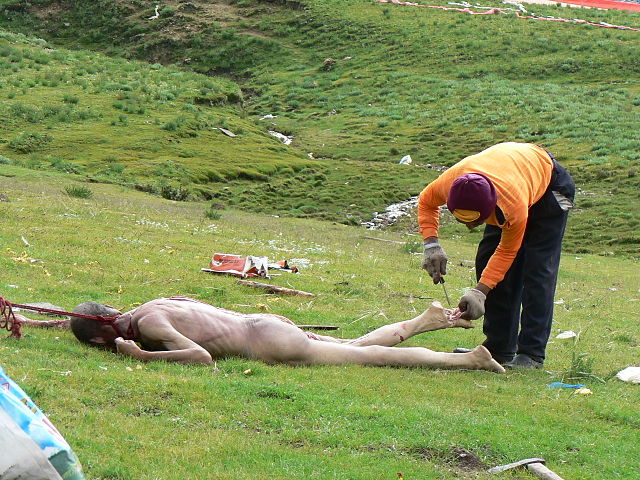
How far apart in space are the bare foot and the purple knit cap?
1478 millimetres

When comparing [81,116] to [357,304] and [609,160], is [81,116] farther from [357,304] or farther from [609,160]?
[357,304]

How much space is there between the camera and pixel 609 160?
3591 centimetres

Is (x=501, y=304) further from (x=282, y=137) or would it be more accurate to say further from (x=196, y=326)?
(x=282, y=137)

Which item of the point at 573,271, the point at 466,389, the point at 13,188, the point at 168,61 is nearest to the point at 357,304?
the point at 466,389

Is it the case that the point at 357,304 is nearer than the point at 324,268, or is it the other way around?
the point at 357,304

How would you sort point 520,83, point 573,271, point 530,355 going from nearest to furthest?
point 530,355
point 573,271
point 520,83

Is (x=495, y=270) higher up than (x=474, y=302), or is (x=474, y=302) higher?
(x=495, y=270)

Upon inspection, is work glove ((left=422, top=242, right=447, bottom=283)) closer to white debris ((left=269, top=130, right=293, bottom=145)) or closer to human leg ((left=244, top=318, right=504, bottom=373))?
human leg ((left=244, top=318, right=504, bottom=373))

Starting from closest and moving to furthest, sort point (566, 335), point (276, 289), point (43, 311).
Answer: point (43, 311), point (566, 335), point (276, 289)

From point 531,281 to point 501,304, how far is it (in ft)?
1.28

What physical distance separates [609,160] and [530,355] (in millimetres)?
29363

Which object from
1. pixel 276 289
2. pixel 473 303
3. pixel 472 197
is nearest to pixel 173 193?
pixel 276 289

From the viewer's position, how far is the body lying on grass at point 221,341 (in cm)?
752

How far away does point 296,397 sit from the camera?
669cm
